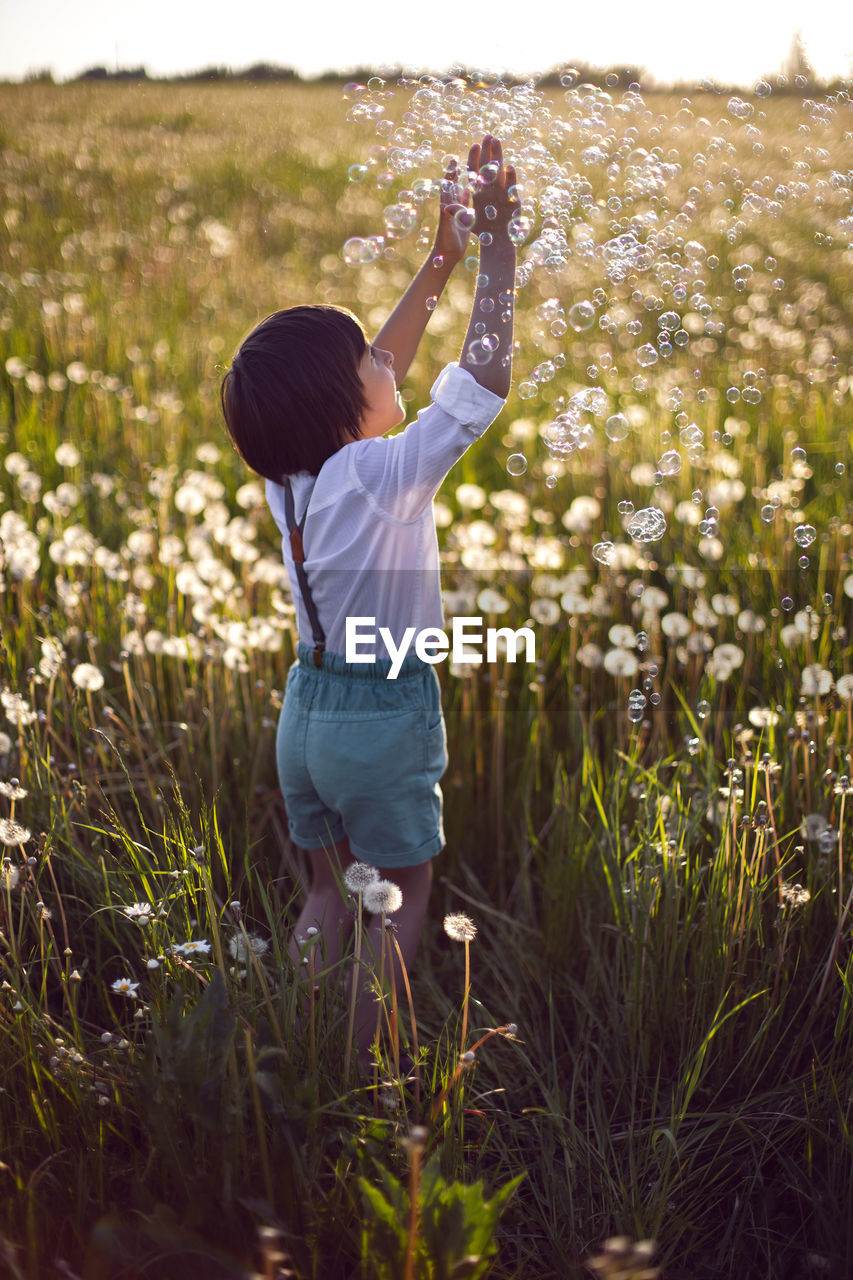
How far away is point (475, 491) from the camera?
367cm

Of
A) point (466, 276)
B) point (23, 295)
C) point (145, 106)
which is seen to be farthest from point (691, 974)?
point (145, 106)

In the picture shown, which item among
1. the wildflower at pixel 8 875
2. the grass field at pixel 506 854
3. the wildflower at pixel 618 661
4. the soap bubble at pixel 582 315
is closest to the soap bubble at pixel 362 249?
the grass field at pixel 506 854

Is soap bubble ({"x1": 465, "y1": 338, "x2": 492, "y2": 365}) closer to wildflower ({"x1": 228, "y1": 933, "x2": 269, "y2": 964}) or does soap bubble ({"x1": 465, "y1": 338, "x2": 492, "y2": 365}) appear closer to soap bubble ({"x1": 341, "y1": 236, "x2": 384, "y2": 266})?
soap bubble ({"x1": 341, "y1": 236, "x2": 384, "y2": 266})

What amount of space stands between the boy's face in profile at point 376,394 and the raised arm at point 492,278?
0.69ft

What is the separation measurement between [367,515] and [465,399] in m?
0.29

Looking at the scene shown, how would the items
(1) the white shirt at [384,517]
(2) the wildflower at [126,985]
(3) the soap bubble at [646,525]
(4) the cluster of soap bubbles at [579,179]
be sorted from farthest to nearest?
1. (3) the soap bubble at [646,525]
2. (4) the cluster of soap bubbles at [579,179]
3. (1) the white shirt at [384,517]
4. (2) the wildflower at [126,985]

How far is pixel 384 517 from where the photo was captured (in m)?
1.72

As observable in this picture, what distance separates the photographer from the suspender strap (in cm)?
185

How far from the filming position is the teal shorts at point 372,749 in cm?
187

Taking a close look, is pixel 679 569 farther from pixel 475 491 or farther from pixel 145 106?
pixel 145 106

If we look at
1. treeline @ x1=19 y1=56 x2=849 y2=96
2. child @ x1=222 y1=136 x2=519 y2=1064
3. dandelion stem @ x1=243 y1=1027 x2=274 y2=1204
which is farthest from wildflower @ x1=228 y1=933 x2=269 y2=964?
treeline @ x1=19 y1=56 x2=849 y2=96

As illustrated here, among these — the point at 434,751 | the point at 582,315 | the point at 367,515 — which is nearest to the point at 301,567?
the point at 367,515

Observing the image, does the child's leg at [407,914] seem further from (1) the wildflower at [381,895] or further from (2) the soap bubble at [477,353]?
(2) the soap bubble at [477,353]

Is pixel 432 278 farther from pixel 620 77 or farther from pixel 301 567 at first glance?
pixel 620 77
